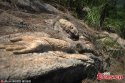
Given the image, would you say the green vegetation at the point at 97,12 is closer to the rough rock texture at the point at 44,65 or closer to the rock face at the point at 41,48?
the rock face at the point at 41,48

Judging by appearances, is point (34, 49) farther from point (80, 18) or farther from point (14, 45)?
point (80, 18)

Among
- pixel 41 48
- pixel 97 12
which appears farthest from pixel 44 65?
pixel 97 12

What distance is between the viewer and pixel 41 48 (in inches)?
205

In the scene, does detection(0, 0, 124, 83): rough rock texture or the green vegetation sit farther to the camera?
the green vegetation

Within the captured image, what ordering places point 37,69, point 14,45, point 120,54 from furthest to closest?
point 120,54, point 14,45, point 37,69

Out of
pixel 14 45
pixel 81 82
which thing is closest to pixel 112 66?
pixel 81 82

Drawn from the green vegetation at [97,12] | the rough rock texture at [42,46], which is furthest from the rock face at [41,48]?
the green vegetation at [97,12]

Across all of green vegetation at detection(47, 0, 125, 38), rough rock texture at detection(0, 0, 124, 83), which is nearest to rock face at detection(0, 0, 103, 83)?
rough rock texture at detection(0, 0, 124, 83)

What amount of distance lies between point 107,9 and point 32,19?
424 cm

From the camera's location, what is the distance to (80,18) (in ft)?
30.9

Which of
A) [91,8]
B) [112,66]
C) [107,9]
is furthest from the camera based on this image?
[107,9]

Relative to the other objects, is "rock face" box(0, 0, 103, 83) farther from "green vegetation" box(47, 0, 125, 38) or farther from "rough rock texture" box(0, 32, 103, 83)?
"green vegetation" box(47, 0, 125, 38)

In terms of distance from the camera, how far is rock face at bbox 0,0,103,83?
468 cm

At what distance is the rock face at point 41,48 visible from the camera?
15.4ft
